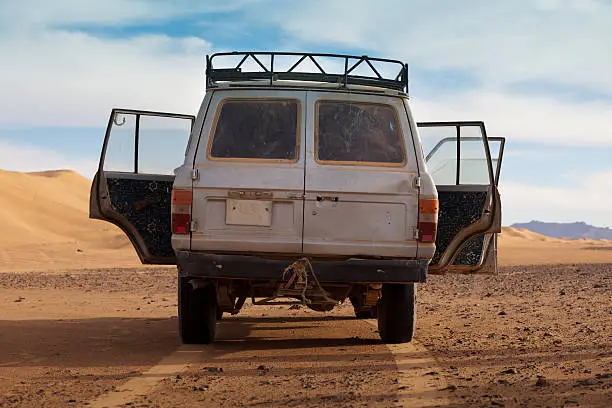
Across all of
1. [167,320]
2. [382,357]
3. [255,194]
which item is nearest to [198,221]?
[255,194]

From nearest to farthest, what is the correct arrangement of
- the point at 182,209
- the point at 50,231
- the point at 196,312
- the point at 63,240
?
the point at 182,209 < the point at 196,312 < the point at 63,240 < the point at 50,231

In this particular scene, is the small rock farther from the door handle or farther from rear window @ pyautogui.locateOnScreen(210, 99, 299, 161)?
rear window @ pyautogui.locateOnScreen(210, 99, 299, 161)

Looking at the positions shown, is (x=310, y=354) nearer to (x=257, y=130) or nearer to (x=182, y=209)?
(x=182, y=209)

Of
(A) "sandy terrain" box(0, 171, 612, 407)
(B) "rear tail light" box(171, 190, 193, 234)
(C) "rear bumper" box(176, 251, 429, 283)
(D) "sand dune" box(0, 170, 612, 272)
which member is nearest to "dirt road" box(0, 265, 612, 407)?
(A) "sandy terrain" box(0, 171, 612, 407)

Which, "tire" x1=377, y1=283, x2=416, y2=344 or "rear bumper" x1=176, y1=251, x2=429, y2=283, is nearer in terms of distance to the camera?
"rear bumper" x1=176, y1=251, x2=429, y2=283

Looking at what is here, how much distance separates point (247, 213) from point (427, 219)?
149 cm

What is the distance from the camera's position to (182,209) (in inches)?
309

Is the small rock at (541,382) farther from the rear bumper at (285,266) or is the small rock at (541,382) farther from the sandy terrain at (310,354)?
the rear bumper at (285,266)

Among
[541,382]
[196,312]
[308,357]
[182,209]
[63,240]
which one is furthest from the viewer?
[63,240]

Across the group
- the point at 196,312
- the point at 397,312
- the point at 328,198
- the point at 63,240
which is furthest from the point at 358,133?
the point at 63,240

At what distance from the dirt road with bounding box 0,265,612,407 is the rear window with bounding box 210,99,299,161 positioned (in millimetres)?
1758

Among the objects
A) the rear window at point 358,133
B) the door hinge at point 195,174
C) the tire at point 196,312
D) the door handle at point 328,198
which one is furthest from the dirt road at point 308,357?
the rear window at point 358,133

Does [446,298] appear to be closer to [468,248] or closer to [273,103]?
[468,248]

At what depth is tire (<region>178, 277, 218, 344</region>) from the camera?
855 centimetres
